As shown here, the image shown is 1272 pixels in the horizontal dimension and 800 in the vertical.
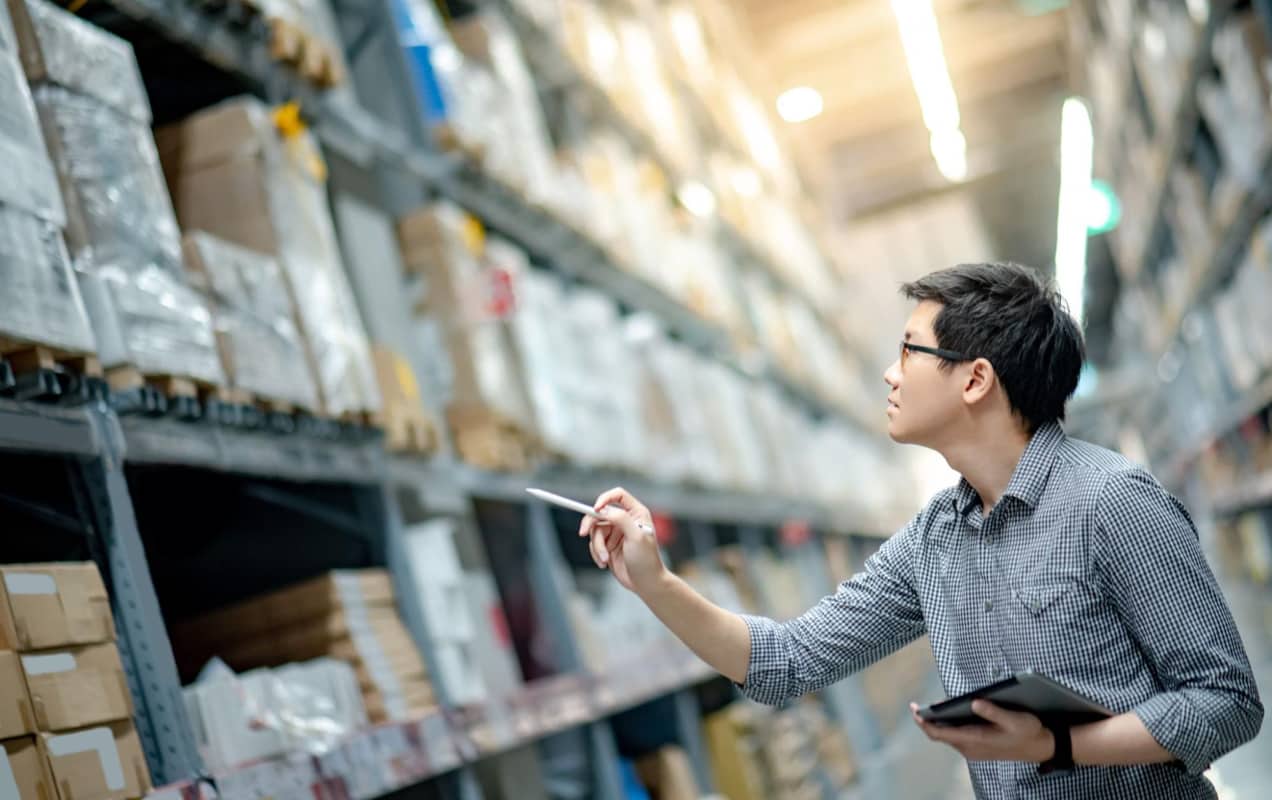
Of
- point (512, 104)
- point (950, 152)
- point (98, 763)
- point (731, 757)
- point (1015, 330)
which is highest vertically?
point (950, 152)

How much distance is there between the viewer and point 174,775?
2480 millimetres

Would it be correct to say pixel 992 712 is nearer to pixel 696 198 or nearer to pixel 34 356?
pixel 34 356

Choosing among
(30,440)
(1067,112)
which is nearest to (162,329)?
(30,440)

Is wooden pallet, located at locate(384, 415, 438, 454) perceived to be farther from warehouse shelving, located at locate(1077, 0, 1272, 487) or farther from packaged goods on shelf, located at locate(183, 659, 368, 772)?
warehouse shelving, located at locate(1077, 0, 1272, 487)

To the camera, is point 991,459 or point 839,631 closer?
point 991,459

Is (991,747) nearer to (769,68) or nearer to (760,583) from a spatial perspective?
(760,583)

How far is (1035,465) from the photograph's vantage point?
7.06ft

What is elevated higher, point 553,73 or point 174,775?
point 553,73

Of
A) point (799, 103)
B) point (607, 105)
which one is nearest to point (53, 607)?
point (607, 105)

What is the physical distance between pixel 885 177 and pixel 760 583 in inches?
517

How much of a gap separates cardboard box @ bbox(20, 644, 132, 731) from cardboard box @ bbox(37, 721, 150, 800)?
0.06 ft

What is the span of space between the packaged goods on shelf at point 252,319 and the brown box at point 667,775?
8.22ft

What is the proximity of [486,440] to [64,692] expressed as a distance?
199 centimetres

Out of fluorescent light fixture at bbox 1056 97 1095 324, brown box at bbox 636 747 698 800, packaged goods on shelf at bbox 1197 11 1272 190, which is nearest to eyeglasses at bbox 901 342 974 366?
brown box at bbox 636 747 698 800
